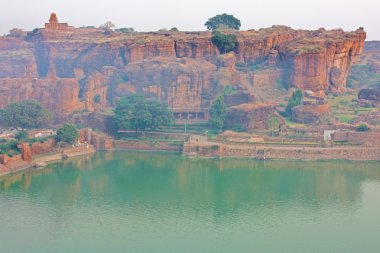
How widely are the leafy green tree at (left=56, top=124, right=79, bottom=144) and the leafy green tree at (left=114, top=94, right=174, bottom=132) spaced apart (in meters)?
3.55

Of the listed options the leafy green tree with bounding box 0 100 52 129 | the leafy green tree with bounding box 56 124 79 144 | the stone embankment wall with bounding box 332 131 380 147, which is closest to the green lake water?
the stone embankment wall with bounding box 332 131 380 147

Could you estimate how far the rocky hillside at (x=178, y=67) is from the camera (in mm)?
41562

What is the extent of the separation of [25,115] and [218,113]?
12.7 meters

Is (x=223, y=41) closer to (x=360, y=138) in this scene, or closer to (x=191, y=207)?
(x=360, y=138)

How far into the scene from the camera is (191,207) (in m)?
25.0

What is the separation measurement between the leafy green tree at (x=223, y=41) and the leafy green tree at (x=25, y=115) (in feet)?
52.5

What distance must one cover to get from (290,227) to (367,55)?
157 ft

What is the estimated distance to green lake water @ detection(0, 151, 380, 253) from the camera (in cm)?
2058

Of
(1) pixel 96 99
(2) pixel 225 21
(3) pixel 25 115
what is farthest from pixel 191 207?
(2) pixel 225 21

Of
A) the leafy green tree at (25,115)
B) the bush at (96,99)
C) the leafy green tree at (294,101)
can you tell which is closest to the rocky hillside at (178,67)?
the bush at (96,99)

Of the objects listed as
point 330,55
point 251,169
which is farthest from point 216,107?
point 330,55

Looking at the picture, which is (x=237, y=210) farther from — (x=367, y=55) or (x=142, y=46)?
(x=367, y=55)

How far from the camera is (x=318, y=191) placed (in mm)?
28047

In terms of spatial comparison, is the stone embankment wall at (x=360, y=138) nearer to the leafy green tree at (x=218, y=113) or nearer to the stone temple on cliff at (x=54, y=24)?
the leafy green tree at (x=218, y=113)
